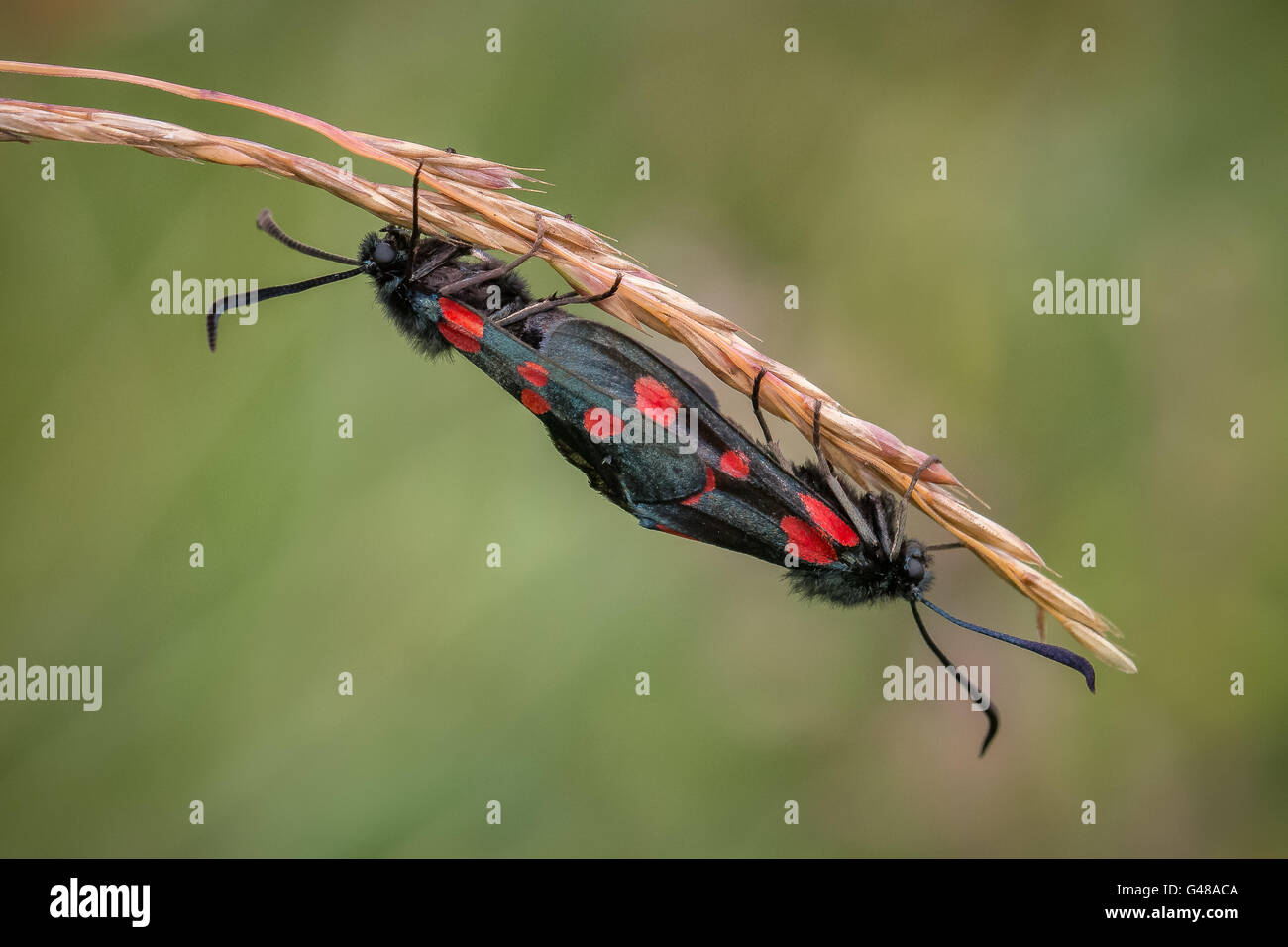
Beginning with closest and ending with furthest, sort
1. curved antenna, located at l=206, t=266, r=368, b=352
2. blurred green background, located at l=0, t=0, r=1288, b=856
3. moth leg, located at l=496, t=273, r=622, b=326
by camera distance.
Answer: curved antenna, located at l=206, t=266, r=368, b=352
moth leg, located at l=496, t=273, r=622, b=326
blurred green background, located at l=0, t=0, r=1288, b=856

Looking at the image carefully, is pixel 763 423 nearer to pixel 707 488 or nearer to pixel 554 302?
pixel 707 488

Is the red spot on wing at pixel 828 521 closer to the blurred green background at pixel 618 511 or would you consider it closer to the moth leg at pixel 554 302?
the moth leg at pixel 554 302

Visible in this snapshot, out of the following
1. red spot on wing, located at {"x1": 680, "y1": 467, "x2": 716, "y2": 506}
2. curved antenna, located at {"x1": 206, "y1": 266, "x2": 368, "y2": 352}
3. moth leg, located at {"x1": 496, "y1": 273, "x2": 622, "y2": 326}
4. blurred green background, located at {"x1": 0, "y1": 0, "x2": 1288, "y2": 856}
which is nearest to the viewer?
curved antenna, located at {"x1": 206, "y1": 266, "x2": 368, "y2": 352}

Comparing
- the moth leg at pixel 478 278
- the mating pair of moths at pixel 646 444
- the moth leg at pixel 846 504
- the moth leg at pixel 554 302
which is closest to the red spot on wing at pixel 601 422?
the mating pair of moths at pixel 646 444

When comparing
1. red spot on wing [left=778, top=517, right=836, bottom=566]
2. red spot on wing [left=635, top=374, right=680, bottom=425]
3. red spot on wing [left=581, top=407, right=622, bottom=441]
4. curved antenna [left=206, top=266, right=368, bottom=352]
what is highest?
curved antenna [left=206, top=266, right=368, bottom=352]

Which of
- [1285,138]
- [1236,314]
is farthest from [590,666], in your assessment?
[1285,138]

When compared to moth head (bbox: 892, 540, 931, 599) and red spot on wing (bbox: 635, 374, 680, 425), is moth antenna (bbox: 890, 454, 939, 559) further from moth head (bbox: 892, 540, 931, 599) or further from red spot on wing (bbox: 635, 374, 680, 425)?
red spot on wing (bbox: 635, 374, 680, 425)

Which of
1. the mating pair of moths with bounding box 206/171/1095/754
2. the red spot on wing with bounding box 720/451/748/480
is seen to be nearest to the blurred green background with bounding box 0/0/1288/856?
the mating pair of moths with bounding box 206/171/1095/754
